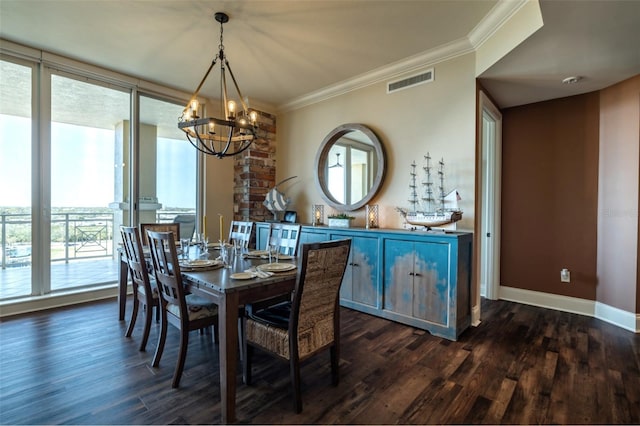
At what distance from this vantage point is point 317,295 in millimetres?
1790

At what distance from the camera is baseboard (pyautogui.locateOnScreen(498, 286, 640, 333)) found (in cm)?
297

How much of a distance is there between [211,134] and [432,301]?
8.81ft

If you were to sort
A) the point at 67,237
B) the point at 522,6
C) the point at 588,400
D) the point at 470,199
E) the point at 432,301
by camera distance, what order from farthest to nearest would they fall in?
the point at 67,237 < the point at 470,199 < the point at 432,301 < the point at 522,6 < the point at 588,400

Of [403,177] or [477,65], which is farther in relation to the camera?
[403,177]

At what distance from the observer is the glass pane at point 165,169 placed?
13.9 ft

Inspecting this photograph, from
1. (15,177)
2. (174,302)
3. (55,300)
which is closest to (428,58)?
(174,302)

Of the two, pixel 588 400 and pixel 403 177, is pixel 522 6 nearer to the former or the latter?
pixel 403 177

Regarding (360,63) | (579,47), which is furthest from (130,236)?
(579,47)

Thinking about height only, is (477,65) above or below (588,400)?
above

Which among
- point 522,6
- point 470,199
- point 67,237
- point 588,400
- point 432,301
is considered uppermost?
point 522,6

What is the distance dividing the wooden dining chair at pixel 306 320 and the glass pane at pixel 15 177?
3.22 m

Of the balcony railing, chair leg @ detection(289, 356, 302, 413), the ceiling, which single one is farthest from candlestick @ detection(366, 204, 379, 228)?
the balcony railing

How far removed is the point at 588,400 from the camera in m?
1.85

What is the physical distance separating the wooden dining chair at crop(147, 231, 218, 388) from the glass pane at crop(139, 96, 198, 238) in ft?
8.06
